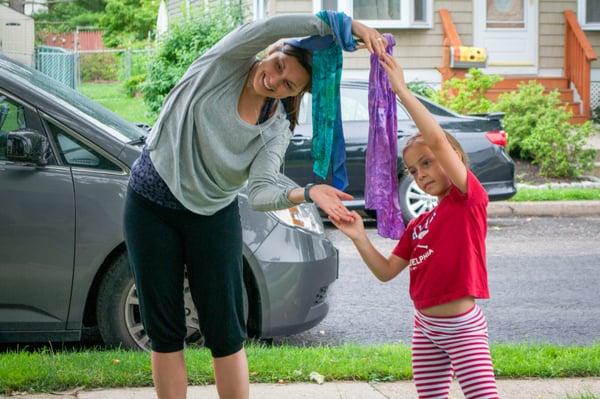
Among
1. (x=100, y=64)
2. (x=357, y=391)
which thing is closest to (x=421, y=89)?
(x=357, y=391)

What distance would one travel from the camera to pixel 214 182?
4.03 m

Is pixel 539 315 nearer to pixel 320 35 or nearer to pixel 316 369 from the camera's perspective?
pixel 316 369

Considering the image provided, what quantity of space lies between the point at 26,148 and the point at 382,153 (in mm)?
2562

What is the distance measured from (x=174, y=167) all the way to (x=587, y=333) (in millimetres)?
4085

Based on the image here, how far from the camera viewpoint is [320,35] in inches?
149

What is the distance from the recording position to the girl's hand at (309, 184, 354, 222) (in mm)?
3656

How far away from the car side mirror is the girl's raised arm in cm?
276

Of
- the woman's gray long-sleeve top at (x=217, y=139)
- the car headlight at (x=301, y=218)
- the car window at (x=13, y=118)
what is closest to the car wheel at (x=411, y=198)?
the car headlight at (x=301, y=218)

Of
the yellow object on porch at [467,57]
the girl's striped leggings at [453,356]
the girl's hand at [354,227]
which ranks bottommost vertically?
the girl's striped leggings at [453,356]

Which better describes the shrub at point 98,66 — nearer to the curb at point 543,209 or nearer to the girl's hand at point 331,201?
the curb at point 543,209

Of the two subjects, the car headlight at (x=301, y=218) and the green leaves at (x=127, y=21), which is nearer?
the car headlight at (x=301, y=218)

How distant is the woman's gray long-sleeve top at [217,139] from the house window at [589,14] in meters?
16.9

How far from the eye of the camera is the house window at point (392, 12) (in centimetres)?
1888

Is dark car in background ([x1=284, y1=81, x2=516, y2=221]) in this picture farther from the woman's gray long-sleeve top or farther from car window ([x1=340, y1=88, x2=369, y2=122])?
the woman's gray long-sleeve top
